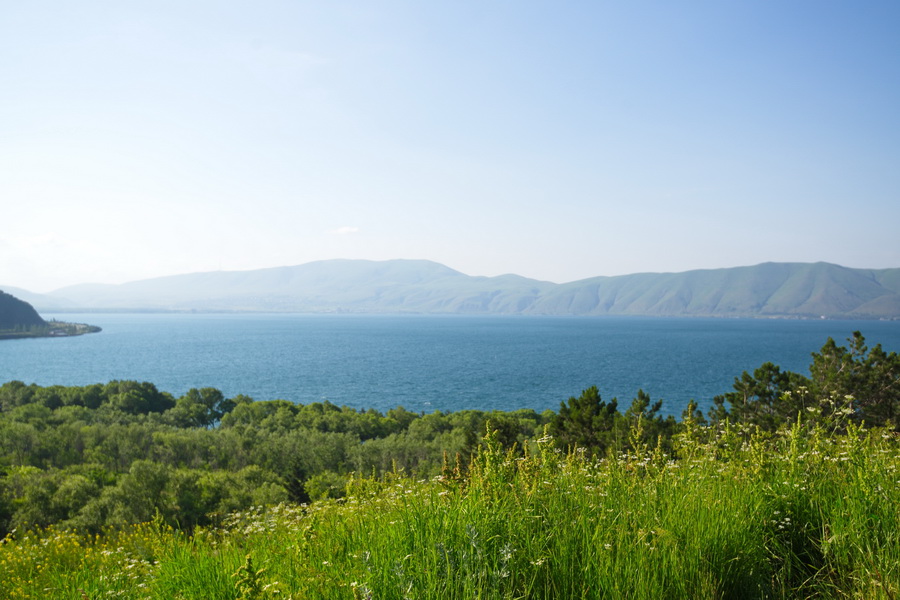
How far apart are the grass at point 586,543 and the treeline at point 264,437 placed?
0.57 meters

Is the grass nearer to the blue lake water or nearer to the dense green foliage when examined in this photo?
the dense green foliage

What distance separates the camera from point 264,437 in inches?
1981

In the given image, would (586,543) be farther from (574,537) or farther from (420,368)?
(420,368)

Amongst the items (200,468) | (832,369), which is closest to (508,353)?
(200,468)

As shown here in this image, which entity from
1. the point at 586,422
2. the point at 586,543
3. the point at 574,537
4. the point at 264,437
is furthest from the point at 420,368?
the point at 586,543

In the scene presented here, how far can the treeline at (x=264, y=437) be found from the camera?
21391 mm

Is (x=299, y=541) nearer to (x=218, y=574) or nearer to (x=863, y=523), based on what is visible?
(x=218, y=574)

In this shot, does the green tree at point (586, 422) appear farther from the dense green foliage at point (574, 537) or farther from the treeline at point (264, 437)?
the dense green foliage at point (574, 537)

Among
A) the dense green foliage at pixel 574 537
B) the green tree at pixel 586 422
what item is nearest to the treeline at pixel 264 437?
the green tree at pixel 586 422

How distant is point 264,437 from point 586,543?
5227 centimetres

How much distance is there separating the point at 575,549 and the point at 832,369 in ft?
86.2

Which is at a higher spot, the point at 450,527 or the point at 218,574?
the point at 450,527

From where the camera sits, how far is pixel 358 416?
5881cm

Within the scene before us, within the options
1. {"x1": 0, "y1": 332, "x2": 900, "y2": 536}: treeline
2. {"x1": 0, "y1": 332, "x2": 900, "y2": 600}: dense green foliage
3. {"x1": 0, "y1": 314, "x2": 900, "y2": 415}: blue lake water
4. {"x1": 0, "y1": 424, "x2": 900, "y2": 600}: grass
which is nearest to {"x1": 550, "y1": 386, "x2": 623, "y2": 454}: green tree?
{"x1": 0, "y1": 332, "x2": 900, "y2": 536}: treeline
